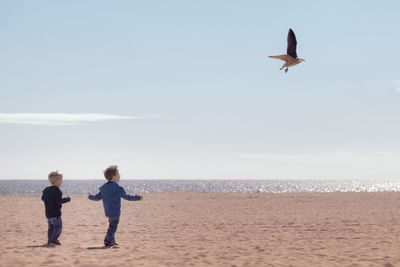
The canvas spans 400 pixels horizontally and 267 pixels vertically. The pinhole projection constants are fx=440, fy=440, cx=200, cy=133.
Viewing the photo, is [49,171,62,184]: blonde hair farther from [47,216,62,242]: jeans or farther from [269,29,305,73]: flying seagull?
[269,29,305,73]: flying seagull

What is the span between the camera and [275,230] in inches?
514

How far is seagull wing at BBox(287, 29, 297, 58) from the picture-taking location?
9.34 metres

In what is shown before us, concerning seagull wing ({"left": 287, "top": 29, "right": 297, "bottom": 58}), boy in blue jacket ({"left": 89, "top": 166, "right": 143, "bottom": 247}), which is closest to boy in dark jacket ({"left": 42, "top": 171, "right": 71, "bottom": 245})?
boy in blue jacket ({"left": 89, "top": 166, "right": 143, "bottom": 247})

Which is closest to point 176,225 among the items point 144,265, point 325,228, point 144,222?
point 144,222

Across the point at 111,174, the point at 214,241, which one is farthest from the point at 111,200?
the point at 214,241

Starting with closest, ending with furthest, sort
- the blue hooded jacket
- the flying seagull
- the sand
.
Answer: the sand → the blue hooded jacket → the flying seagull

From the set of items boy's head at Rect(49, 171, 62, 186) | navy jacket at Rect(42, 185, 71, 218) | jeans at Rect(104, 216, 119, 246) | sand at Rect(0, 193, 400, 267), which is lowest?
sand at Rect(0, 193, 400, 267)

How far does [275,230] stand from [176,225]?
330 cm

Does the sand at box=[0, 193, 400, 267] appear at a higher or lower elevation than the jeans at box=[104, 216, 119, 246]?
lower

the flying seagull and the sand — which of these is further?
the flying seagull

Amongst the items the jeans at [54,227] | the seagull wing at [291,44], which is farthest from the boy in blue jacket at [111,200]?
the seagull wing at [291,44]

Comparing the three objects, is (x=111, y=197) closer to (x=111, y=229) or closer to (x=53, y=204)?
(x=111, y=229)

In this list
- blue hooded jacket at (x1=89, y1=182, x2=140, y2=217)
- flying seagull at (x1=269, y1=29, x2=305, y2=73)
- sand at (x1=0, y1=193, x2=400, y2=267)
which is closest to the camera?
sand at (x1=0, y1=193, x2=400, y2=267)

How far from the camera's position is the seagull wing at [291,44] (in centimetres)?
934
